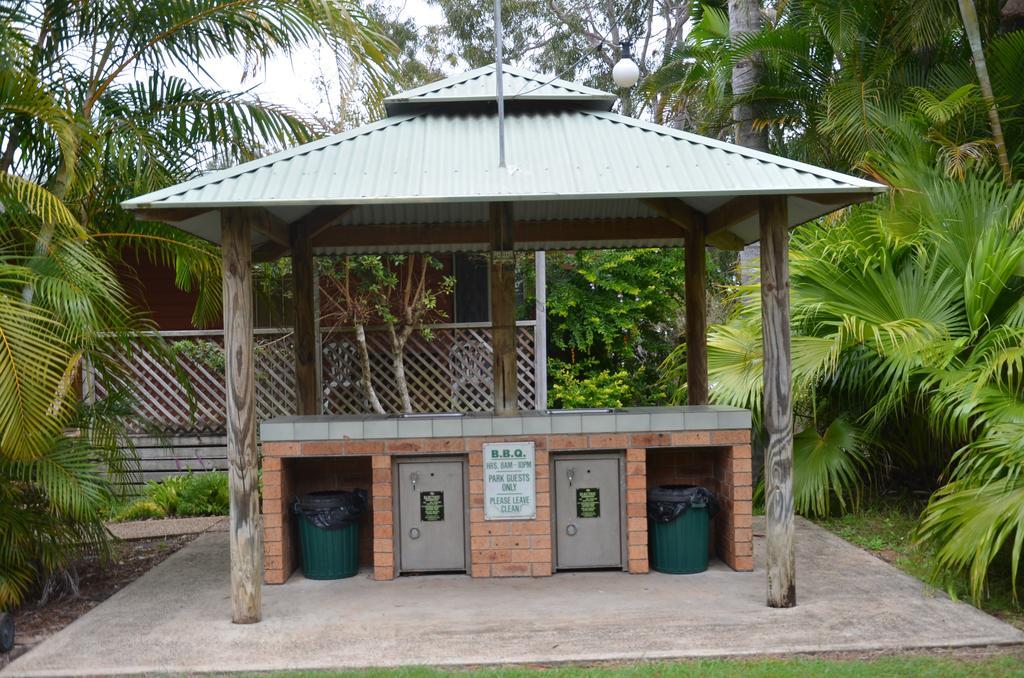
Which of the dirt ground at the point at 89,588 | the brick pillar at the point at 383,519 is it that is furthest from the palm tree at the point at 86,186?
the brick pillar at the point at 383,519

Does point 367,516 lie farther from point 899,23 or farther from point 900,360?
point 899,23

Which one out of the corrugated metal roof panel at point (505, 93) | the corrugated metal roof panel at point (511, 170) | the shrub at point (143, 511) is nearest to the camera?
the corrugated metal roof panel at point (511, 170)

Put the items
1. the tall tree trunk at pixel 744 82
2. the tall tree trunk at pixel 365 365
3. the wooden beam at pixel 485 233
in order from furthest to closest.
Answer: the tall tree trunk at pixel 365 365 < the tall tree trunk at pixel 744 82 < the wooden beam at pixel 485 233

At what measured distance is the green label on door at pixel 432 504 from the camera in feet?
25.0

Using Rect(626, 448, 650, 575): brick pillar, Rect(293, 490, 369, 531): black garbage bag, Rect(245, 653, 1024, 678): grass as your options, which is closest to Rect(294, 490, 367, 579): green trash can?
Rect(293, 490, 369, 531): black garbage bag

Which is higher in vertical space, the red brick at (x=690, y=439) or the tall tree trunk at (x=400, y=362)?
the tall tree trunk at (x=400, y=362)

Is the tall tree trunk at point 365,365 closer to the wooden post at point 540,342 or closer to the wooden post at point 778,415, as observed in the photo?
the wooden post at point 540,342

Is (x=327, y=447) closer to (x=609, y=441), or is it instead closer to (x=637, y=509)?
(x=609, y=441)

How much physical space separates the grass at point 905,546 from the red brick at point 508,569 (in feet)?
9.46

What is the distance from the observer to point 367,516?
816 cm

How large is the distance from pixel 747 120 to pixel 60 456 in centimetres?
867

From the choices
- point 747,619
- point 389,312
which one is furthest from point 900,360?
A: point 389,312

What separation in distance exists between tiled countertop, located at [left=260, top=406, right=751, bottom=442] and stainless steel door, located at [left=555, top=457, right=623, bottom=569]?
1.09 ft

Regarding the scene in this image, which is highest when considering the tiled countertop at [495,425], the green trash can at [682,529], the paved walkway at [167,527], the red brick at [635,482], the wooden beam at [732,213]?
the wooden beam at [732,213]
